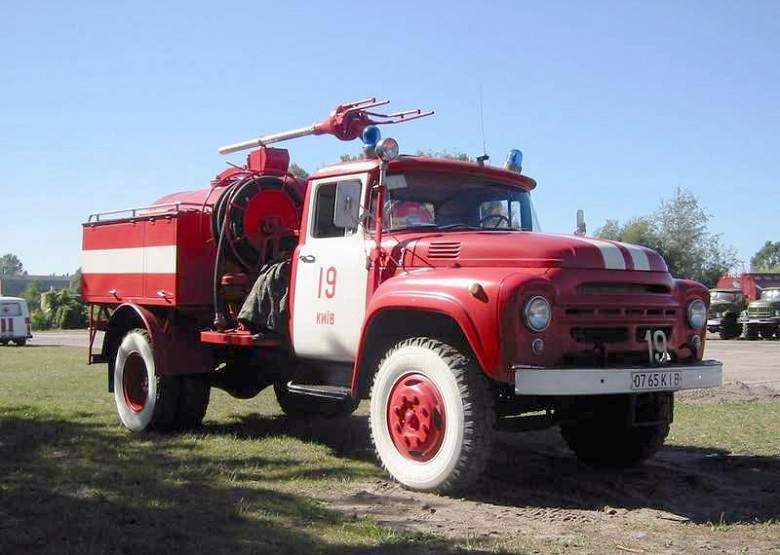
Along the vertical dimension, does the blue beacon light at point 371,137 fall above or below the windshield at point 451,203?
above

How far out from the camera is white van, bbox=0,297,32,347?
30.0 metres

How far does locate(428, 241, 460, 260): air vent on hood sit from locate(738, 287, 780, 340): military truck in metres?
26.5

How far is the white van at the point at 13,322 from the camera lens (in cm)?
2998

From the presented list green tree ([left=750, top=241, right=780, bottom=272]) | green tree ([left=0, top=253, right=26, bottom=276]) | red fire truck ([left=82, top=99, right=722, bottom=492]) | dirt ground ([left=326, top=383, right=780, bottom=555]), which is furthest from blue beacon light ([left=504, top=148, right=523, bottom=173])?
green tree ([left=0, top=253, right=26, bottom=276])

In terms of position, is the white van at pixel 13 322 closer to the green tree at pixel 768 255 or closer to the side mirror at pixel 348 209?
the side mirror at pixel 348 209

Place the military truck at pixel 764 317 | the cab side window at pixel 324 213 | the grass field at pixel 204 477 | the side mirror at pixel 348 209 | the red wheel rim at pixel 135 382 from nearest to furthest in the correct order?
the grass field at pixel 204 477 → the side mirror at pixel 348 209 → the cab side window at pixel 324 213 → the red wheel rim at pixel 135 382 → the military truck at pixel 764 317

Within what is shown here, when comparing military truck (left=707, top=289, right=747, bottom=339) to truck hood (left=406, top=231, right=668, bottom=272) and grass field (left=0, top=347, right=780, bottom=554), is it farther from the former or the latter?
truck hood (left=406, top=231, right=668, bottom=272)

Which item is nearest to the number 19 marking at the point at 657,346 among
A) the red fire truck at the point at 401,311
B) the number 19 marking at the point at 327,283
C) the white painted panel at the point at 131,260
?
the red fire truck at the point at 401,311

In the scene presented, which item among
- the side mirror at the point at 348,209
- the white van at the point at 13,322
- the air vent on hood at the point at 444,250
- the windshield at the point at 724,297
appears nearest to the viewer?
the air vent on hood at the point at 444,250

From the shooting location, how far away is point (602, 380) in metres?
5.47

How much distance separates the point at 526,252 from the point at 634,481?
6.59ft

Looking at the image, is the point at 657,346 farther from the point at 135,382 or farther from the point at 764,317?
the point at 764,317

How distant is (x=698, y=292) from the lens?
21.6 feet

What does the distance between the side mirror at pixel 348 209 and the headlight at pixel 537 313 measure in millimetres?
1904
